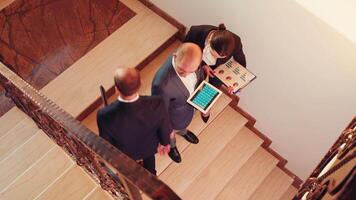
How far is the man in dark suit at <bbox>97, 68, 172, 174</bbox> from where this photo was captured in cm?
286

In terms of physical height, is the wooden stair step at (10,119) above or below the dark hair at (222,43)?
below

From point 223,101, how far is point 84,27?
216 cm

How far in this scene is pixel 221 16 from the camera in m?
4.82

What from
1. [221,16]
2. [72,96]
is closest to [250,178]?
[221,16]

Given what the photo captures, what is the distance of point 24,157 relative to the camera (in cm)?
414

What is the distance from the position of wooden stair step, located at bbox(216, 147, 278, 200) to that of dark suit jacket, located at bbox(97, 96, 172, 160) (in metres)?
2.02

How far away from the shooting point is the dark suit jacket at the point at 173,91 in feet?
11.6

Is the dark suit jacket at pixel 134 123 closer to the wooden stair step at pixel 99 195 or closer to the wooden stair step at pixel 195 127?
the wooden stair step at pixel 99 195

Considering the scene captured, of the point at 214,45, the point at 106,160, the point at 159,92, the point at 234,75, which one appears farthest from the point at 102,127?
the point at 234,75

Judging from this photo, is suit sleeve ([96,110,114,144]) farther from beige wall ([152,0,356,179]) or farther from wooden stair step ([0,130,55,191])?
beige wall ([152,0,356,179])

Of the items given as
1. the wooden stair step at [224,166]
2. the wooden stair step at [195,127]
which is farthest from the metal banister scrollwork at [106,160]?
the wooden stair step at [224,166]

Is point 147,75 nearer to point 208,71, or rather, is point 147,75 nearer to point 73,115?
point 73,115

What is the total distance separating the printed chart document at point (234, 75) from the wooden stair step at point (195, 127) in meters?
1.01

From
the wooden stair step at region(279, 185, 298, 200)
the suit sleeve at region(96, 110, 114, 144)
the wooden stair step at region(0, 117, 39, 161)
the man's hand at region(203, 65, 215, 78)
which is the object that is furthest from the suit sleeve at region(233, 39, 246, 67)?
the wooden stair step at region(279, 185, 298, 200)
